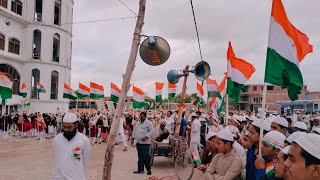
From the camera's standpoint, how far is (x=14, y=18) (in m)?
30.6

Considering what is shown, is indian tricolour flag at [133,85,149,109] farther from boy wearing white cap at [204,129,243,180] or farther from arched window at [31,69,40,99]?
arched window at [31,69,40,99]

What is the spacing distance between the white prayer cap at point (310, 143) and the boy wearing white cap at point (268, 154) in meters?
1.46

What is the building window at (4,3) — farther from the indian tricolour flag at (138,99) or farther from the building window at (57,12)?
the indian tricolour flag at (138,99)

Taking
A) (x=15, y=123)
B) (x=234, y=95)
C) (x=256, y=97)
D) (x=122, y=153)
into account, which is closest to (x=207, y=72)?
(x=234, y=95)

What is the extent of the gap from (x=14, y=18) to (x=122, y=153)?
22.5 metres

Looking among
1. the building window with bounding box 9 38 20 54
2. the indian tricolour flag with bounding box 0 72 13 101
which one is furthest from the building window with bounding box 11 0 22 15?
the indian tricolour flag with bounding box 0 72 13 101

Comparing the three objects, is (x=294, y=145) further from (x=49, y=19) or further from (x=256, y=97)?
(x=256, y=97)

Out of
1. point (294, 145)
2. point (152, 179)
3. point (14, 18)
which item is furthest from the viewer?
point (14, 18)

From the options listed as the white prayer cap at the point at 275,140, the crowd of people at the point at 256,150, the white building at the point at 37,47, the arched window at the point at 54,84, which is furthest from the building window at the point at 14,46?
the white prayer cap at the point at 275,140

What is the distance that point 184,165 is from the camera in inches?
356

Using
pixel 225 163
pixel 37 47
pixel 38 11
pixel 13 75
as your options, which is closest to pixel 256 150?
pixel 225 163

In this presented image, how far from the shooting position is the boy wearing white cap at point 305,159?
75.7 inches

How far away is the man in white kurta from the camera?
413 cm

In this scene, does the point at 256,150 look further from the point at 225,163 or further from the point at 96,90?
→ the point at 96,90
